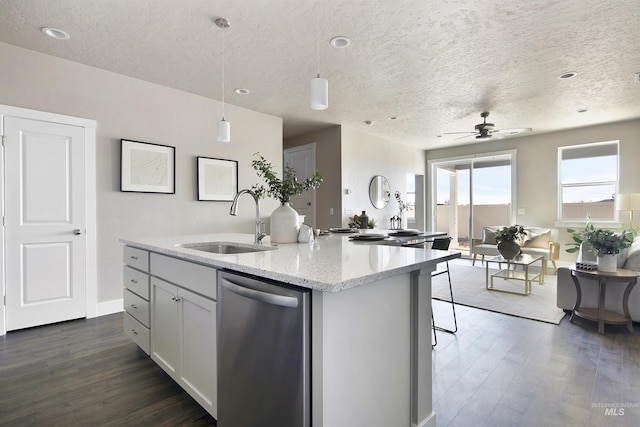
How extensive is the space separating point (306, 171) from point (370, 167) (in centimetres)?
128

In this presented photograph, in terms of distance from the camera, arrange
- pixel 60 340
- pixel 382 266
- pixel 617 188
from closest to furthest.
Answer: pixel 382 266 → pixel 60 340 → pixel 617 188

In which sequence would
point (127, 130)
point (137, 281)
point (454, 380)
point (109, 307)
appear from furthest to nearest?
point (127, 130) < point (109, 307) < point (137, 281) < point (454, 380)

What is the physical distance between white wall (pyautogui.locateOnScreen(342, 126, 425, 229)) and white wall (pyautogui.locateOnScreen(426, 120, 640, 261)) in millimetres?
1814

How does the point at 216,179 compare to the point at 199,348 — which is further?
the point at 216,179

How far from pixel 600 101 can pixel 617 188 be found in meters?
2.06

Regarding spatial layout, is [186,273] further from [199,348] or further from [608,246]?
[608,246]

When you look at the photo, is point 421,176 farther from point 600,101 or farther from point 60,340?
point 60,340

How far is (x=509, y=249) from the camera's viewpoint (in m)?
4.29

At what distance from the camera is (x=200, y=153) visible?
4.14 metres

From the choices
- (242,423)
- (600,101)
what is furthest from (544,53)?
(242,423)

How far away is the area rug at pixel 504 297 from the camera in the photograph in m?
3.41

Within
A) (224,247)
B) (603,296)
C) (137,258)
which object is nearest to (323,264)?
(224,247)

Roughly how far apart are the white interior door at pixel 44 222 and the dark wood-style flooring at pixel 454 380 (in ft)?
0.94

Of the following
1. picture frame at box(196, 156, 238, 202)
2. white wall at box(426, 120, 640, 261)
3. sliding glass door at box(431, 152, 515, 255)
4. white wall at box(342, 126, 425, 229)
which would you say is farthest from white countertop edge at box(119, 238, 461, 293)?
sliding glass door at box(431, 152, 515, 255)
